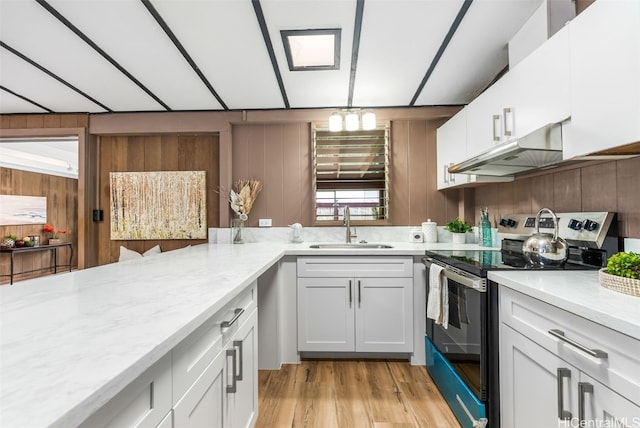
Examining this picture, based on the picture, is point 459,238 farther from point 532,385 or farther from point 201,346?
point 201,346

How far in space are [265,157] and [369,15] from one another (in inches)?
67.1

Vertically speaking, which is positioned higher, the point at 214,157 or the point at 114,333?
the point at 214,157

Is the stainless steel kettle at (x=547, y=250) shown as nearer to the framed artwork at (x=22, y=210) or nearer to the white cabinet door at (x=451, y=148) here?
the white cabinet door at (x=451, y=148)

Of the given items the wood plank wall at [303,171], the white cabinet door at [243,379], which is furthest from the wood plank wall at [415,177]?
the white cabinet door at [243,379]

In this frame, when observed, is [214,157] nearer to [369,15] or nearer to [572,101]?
[369,15]

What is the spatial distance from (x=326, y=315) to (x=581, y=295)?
5.50ft

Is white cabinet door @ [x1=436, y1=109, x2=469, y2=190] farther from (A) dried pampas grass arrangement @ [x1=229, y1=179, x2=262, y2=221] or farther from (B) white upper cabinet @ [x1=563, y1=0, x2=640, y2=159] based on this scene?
(A) dried pampas grass arrangement @ [x1=229, y1=179, x2=262, y2=221]

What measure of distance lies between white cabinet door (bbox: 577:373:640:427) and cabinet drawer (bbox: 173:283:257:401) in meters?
1.11

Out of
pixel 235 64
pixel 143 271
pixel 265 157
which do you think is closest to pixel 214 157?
pixel 265 157

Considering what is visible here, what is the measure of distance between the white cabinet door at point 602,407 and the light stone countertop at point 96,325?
Answer: 0.64ft

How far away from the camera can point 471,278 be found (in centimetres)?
151

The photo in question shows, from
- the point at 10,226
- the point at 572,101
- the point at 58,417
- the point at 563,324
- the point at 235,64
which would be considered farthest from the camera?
the point at 10,226

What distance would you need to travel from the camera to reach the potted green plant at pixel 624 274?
0.96 metres

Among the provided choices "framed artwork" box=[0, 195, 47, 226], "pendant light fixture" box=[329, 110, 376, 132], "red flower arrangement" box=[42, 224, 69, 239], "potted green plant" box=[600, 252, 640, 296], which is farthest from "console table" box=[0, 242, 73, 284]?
"potted green plant" box=[600, 252, 640, 296]
